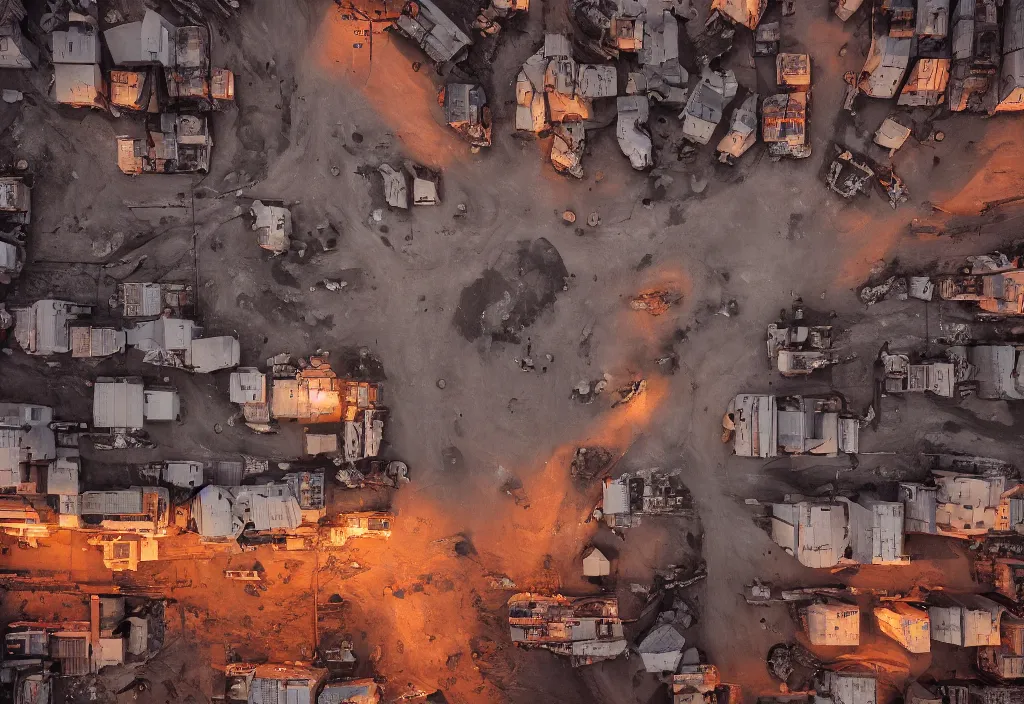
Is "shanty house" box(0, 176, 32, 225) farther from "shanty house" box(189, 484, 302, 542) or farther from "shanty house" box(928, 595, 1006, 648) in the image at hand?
"shanty house" box(928, 595, 1006, 648)

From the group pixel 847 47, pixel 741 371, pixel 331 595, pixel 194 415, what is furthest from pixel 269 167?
pixel 847 47

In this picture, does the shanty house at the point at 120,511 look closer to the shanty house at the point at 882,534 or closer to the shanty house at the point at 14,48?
the shanty house at the point at 14,48

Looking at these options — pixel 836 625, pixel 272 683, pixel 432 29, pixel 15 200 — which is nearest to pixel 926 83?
pixel 432 29

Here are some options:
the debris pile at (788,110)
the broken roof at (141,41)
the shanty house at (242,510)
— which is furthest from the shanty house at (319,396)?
the debris pile at (788,110)

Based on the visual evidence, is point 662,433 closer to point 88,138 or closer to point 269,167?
point 269,167

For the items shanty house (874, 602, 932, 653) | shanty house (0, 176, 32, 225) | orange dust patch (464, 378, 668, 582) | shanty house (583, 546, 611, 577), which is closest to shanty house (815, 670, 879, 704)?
shanty house (874, 602, 932, 653)

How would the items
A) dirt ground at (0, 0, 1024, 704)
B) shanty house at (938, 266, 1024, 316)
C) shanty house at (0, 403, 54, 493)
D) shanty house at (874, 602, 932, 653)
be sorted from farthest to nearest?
1. dirt ground at (0, 0, 1024, 704)
2. shanty house at (874, 602, 932, 653)
3. shanty house at (0, 403, 54, 493)
4. shanty house at (938, 266, 1024, 316)
